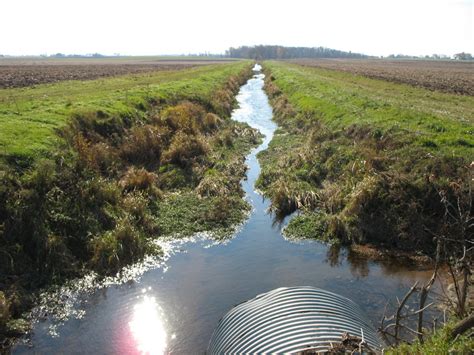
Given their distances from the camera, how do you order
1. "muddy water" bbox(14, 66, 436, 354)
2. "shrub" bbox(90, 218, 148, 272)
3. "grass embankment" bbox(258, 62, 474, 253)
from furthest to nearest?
"grass embankment" bbox(258, 62, 474, 253) < "shrub" bbox(90, 218, 148, 272) < "muddy water" bbox(14, 66, 436, 354)

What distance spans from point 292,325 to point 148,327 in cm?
403

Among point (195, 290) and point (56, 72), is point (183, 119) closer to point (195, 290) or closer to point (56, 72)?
point (195, 290)

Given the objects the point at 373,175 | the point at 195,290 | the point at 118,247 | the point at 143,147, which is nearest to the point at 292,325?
the point at 195,290

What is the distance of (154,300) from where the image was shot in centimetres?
1118

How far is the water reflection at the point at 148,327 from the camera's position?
943 centimetres

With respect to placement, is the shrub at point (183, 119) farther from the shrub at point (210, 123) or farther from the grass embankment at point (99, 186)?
the shrub at point (210, 123)

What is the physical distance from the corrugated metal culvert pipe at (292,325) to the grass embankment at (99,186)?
17.7ft

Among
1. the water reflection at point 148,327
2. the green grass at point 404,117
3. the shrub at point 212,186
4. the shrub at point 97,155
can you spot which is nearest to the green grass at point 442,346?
the water reflection at point 148,327

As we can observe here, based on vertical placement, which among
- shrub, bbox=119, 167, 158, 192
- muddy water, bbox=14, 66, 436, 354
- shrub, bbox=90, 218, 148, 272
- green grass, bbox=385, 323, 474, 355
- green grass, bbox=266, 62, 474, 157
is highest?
green grass, bbox=266, 62, 474, 157

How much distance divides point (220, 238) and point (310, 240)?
3260 millimetres

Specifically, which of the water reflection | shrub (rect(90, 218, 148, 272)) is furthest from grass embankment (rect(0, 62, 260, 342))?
the water reflection

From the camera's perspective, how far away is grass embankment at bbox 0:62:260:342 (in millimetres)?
12016

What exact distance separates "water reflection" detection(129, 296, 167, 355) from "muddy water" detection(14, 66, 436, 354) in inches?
0.9

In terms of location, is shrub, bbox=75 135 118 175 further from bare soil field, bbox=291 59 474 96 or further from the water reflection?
bare soil field, bbox=291 59 474 96
